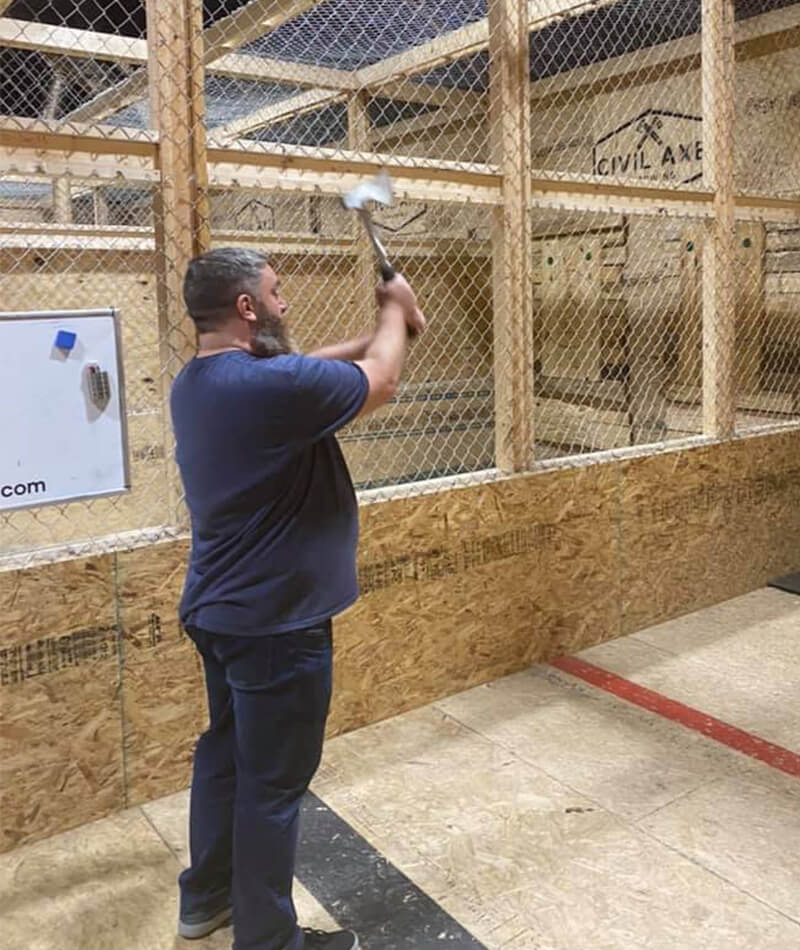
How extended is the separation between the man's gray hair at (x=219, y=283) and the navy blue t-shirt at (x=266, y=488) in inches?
3.7

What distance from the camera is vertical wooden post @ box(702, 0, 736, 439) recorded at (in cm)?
405

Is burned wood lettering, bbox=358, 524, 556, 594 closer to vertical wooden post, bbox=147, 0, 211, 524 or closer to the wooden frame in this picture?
vertical wooden post, bbox=147, 0, 211, 524

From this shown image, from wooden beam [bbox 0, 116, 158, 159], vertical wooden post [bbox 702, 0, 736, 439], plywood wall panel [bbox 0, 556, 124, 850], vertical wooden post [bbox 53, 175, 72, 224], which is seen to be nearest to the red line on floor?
vertical wooden post [bbox 702, 0, 736, 439]

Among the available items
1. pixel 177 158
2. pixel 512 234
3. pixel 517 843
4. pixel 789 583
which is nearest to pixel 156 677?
pixel 517 843

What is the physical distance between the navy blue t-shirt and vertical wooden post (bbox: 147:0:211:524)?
834mm

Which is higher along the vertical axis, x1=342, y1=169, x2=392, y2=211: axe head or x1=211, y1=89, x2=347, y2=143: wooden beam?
x1=211, y1=89, x2=347, y2=143: wooden beam

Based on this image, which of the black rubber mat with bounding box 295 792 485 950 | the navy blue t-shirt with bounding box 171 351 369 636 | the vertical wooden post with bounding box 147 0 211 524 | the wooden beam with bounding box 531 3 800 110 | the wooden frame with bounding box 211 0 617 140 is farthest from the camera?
the wooden beam with bounding box 531 3 800 110

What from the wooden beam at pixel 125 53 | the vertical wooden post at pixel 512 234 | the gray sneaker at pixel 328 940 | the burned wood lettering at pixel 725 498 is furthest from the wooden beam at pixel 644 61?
the gray sneaker at pixel 328 940

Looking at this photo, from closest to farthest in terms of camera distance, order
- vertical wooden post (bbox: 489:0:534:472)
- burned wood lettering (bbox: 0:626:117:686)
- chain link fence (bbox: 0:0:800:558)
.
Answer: burned wood lettering (bbox: 0:626:117:686) → chain link fence (bbox: 0:0:800:558) → vertical wooden post (bbox: 489:0:534:472)

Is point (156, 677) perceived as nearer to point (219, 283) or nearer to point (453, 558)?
point (453, 558)

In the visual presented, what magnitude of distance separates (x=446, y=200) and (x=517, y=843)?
212cm

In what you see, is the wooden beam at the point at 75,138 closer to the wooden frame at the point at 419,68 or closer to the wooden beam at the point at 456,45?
the wooden frame at the point at 419,68

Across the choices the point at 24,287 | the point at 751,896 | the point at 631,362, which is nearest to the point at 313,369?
the point at 751,896

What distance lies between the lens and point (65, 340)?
2441 millimetres
